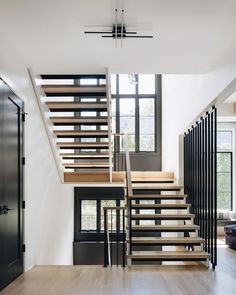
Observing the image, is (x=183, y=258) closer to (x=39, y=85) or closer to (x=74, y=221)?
(x=39, y=85)

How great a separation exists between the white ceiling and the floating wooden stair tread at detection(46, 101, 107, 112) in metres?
0.75

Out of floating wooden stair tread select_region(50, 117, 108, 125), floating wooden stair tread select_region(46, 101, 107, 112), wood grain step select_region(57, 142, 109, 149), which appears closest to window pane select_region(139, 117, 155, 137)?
wood grain step select_region(57, 142, 109, 149)

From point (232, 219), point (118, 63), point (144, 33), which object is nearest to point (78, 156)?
point (118, 63)

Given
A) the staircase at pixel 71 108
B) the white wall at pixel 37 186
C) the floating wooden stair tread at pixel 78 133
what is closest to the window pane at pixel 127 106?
the staircase at pixel 71 108

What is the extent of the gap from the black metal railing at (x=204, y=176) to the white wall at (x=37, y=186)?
2670mm

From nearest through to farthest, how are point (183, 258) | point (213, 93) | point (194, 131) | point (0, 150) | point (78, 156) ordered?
point (0, 150) → point (213, 93) → point (183, 258) → point (194, 131) → point (78, 156)

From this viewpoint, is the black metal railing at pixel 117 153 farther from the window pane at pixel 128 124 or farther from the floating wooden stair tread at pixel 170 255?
the floating wooden stair tread at pixel 170 255

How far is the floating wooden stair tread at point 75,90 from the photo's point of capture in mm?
6445

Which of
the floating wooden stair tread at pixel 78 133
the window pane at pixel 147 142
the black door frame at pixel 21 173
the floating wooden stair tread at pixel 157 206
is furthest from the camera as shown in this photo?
the window pane at pixel 147 142

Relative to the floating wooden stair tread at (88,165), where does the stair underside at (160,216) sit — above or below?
below

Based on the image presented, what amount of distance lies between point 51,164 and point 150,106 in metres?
4.52

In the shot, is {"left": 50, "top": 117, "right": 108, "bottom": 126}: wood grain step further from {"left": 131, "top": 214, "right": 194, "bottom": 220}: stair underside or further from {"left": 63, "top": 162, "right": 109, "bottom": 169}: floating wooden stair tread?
{"left": 131, "top": 214, "right": 194, "bottom": 220}: stair underside

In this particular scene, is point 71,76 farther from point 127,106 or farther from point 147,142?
point 147,142

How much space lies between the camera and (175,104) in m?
8.90
